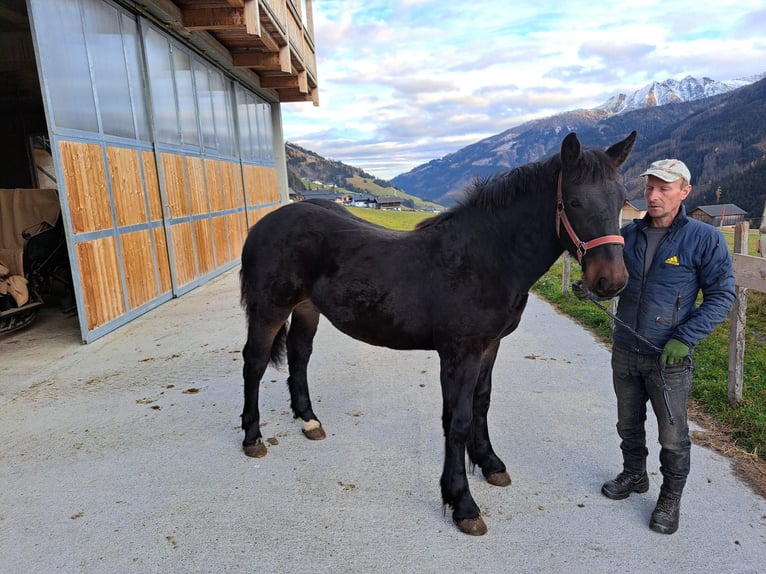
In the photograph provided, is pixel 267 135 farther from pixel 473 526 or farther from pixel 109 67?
pixel 473 526

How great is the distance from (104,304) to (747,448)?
697 centimetres

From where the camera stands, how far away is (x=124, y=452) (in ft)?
10.4

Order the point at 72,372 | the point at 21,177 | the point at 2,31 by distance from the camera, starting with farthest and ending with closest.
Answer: the point at 21,177 < the point at 2,31 < the point at 72,372

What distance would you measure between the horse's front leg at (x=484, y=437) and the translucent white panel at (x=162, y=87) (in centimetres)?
740

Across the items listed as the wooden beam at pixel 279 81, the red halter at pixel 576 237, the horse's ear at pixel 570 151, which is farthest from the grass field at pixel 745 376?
the wooden beam at pixel 279 81

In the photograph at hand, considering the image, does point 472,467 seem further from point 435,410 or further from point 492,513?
point 435,410

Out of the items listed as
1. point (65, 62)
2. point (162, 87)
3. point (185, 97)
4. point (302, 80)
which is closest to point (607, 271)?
point (65, 62)

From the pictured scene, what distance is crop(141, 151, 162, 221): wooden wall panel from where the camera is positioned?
7.22m

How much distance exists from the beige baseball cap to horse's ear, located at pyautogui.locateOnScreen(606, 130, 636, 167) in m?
0.13

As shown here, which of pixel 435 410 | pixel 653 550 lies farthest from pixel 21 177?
pixel 653 550

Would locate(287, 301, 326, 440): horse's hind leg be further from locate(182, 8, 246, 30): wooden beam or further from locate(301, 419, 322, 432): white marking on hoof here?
locate(182, 8, 246, 30): wooden beam

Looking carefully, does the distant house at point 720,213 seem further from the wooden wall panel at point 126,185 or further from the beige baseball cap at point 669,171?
the beige baseball cap at point 669,171

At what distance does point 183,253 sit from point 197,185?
167 centimetres

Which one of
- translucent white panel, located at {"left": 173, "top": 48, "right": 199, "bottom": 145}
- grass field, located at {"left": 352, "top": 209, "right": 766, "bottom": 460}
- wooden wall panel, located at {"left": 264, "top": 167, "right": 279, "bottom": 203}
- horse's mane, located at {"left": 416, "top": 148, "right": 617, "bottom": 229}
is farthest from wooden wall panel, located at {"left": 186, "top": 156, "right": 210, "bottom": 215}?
horse's mane, located at {"left": 416, "top": 148, "right": 617, "bottom": 229}
